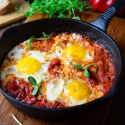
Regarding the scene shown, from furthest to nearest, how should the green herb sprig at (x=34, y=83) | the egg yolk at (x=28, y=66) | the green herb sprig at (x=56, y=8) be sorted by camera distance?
the green herb sprig at (x=56, y=8) → the egg yolk at (x=28, y=66) → the green herb sprig at (x=34, y=83)

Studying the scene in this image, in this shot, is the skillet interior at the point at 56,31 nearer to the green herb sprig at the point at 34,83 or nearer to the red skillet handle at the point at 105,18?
the red skillet handle at the point at 105,18

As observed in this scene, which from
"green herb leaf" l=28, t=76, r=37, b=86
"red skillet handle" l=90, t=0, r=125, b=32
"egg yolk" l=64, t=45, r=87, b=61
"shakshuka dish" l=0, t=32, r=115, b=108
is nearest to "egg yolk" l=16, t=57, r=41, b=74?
"shakshuka dish" l=0, t=32, r=115, b=108

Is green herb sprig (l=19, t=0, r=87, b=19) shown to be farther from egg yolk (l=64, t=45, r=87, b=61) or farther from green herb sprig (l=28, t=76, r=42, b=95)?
green herb sprig (l=28, t=76, r=42, b=95)

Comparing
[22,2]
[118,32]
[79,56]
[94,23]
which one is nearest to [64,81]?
[79,56]

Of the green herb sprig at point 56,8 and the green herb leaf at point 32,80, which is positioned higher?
the green herb leaf at point 32,80

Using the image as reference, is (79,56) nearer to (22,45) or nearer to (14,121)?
(22,45)

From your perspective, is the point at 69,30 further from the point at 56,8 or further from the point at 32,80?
the point at 32,80

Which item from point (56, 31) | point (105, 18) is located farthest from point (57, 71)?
point (105, 18)

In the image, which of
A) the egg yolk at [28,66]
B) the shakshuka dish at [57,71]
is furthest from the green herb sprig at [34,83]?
the egg yolk at [28,66]
